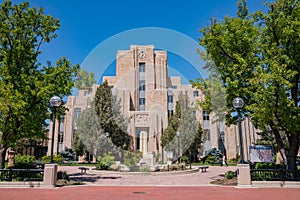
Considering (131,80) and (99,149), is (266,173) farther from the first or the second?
(131,80)

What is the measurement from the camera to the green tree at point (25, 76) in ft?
44.9

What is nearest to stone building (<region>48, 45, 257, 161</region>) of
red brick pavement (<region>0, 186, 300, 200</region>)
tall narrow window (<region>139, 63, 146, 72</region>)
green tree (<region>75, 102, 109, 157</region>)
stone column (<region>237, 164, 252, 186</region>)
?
tall narrow window (<region>139, 63, 146, 72</region>)

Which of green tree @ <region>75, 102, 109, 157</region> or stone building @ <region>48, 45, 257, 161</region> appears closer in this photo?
green tree @ <region>75, 102, 109, 157</region>

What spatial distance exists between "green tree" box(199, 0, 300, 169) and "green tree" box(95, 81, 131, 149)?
19.9 m

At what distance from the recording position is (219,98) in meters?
17.3

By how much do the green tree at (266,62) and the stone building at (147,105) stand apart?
76.4 ft

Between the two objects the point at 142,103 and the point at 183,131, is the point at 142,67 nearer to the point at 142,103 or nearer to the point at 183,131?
the point at 142,103

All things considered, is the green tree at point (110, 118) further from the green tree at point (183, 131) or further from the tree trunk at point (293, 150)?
the tree trunk at point (293, 150)

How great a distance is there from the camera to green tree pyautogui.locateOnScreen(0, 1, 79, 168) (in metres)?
13.7

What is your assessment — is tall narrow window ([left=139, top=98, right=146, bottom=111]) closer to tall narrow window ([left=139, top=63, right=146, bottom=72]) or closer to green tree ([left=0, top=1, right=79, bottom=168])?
tall narrow window ([left=139, top=63, right=146, bottom=72])

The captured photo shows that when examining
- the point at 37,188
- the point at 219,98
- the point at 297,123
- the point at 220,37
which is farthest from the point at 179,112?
the point at 37,188

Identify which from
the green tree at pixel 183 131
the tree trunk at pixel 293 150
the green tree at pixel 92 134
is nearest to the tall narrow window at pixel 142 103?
the green tree at pixel 183 131

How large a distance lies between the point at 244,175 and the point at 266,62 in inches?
242

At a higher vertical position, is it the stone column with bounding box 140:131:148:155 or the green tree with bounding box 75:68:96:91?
the green tree with bounding box 75:68:96:91
